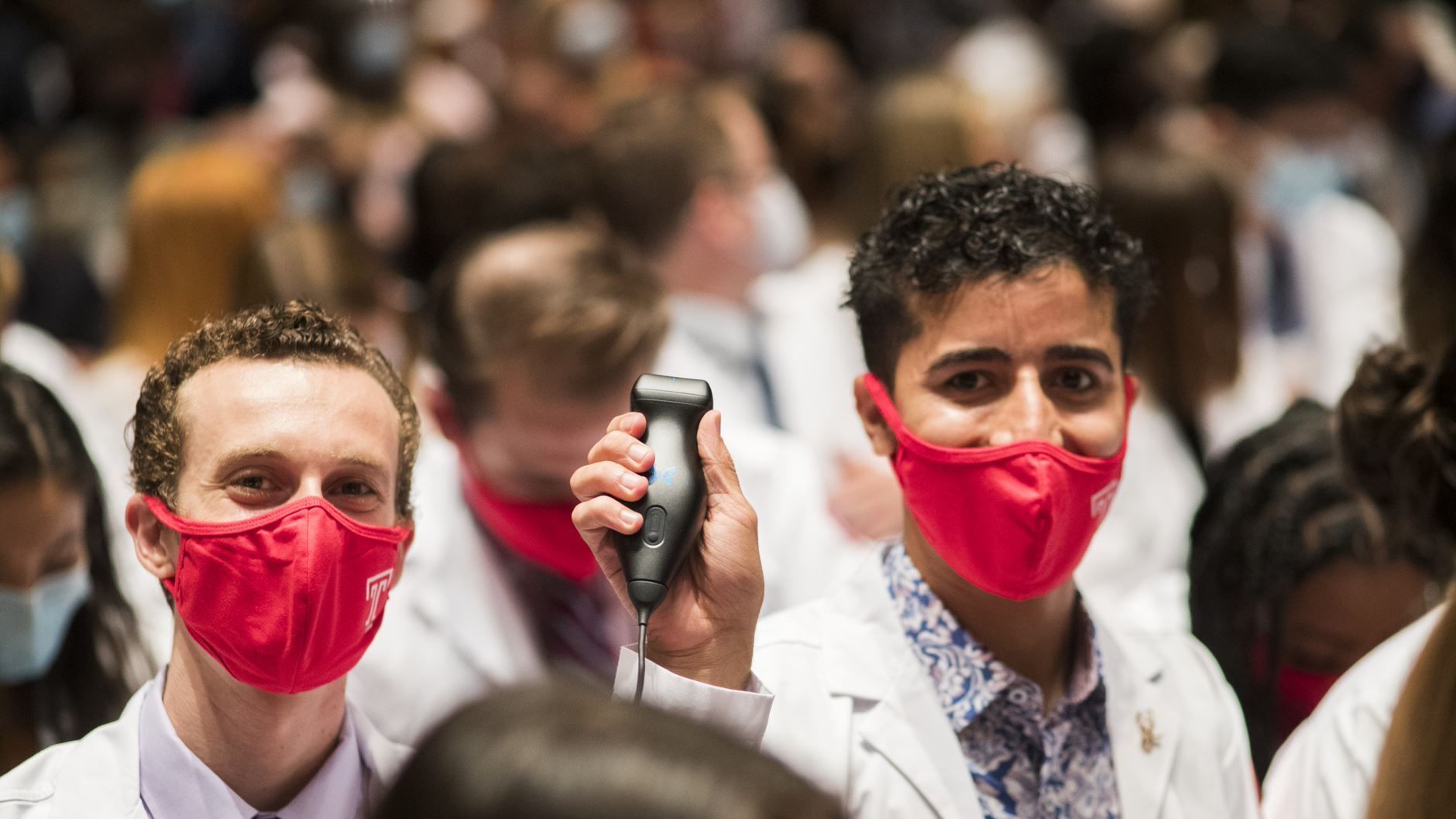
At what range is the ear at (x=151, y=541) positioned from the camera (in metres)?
2.50

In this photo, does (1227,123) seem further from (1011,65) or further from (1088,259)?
(1088,259)

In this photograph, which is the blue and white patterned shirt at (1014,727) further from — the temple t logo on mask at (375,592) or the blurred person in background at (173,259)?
the blurred person in background at (173,259)

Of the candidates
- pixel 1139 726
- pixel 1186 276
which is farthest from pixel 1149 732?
pixel 1186 276

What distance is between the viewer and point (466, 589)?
377 cm

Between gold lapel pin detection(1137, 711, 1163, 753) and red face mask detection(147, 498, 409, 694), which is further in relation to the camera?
gold lapel pin detection(1137, 711, 1163, 753)

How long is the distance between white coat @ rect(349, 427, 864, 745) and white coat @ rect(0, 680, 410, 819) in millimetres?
897

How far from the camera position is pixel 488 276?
3.90m

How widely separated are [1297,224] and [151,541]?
5.17 meters

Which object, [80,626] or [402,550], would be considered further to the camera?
[80,626]

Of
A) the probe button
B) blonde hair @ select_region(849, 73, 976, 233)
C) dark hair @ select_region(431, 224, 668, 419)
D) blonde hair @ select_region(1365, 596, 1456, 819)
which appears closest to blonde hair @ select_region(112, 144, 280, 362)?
dark hair @ select_region(431, 224, 668, 419)

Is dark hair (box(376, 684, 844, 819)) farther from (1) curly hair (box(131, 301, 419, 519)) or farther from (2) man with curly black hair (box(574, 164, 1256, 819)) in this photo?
(1) curly hair (box(131, 301, 419, 519))

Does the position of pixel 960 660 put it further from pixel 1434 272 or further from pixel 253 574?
pixel 1434 272

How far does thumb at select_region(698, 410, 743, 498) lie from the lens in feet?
7.72

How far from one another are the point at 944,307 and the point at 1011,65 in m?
6.77
